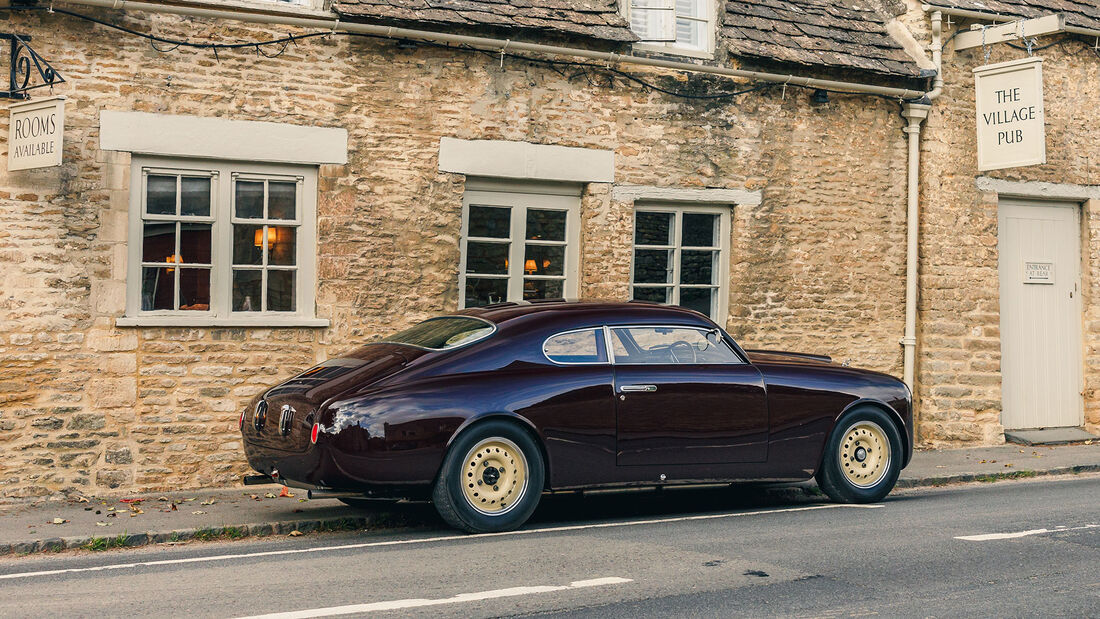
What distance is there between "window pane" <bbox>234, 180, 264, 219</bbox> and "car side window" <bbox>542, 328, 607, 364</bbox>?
370cm

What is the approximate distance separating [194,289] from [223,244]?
47 cm

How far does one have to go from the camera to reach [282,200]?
1127cm

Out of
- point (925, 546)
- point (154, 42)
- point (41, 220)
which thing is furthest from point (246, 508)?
point (925, 546)

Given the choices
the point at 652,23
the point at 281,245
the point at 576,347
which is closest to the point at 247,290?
the point at 281,245

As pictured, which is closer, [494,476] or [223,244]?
[494,476]

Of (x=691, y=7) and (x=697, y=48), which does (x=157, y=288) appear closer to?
(x=697, y=48)

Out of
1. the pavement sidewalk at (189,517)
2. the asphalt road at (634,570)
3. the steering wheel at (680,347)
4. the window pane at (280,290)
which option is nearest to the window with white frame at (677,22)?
the window pane at (280,290)

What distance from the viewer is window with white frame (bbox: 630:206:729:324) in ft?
42.8

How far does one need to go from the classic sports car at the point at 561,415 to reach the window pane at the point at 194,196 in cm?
263

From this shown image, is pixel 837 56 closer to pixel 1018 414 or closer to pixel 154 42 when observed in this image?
pixel 1018 414

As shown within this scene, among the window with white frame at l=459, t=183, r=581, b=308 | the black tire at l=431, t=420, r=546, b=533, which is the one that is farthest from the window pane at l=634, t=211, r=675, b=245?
the black tire at l=431, t=420, r=546, b=533

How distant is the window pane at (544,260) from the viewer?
492 inches

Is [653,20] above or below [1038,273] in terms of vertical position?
above

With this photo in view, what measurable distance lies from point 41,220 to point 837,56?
8.36 m
